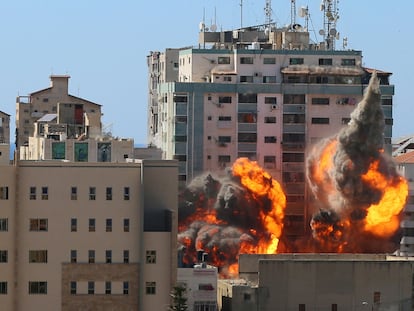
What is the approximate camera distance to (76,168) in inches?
4402

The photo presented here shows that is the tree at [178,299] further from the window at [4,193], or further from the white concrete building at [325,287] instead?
the window at [4,193]

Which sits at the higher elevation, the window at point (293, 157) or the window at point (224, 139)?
the window at point (224, 139)

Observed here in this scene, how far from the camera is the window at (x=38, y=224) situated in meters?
111

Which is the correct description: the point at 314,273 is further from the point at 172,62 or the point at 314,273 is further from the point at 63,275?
the point at 172,62

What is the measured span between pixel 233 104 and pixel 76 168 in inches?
1868

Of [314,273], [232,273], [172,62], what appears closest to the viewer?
[314,273]

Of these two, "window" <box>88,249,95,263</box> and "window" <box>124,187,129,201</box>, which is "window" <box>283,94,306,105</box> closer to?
"window" <box>124,187,129,201</box>

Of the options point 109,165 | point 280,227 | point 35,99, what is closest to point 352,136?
point 280,227

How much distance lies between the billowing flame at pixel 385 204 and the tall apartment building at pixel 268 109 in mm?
10972

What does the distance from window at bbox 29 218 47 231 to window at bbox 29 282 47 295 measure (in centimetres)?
300

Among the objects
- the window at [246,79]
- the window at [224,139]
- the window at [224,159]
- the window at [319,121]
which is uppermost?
the window at [246,79]

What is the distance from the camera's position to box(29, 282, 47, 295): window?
111 meters

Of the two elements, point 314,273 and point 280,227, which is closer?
point 314,273

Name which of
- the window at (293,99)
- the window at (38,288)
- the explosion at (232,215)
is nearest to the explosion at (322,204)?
the explosion at (232,215)
